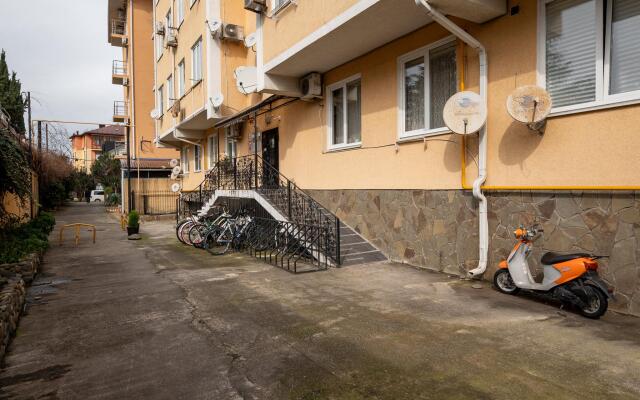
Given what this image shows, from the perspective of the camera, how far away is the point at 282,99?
1254 centimetres

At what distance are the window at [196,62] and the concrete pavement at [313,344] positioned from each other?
430 inches

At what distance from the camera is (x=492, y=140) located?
667 centimetres

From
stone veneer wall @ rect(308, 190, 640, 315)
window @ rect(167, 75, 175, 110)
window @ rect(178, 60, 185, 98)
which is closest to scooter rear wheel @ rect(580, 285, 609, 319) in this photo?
stone veneer wall @ rect(308, 190, 640, 315)

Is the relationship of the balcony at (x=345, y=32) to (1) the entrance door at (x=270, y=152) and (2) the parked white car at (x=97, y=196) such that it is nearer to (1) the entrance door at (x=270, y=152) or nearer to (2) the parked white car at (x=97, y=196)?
(1) the entrance door at (x=270, y=152)

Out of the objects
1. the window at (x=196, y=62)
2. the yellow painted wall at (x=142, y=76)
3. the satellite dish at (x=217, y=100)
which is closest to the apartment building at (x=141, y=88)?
the yellow painted wall at (x=142, y=76)

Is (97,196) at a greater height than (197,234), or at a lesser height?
greater

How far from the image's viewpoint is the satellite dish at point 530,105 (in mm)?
5602

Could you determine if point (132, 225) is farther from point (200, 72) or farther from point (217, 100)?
point (200, 72)

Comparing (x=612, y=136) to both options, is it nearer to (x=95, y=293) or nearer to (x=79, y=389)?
(x=79, y=389)

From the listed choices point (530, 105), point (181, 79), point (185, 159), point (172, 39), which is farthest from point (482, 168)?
point (185, 159)

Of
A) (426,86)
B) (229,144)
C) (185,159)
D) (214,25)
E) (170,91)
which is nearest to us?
(426,86)

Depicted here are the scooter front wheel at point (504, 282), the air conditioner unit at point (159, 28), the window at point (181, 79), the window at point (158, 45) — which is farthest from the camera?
the window at point (158, 45)

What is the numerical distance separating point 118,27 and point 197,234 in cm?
3132

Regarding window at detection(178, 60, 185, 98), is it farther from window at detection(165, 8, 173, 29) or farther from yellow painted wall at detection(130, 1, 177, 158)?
yellow painted wall at detection(130, 1, 177, 158)
